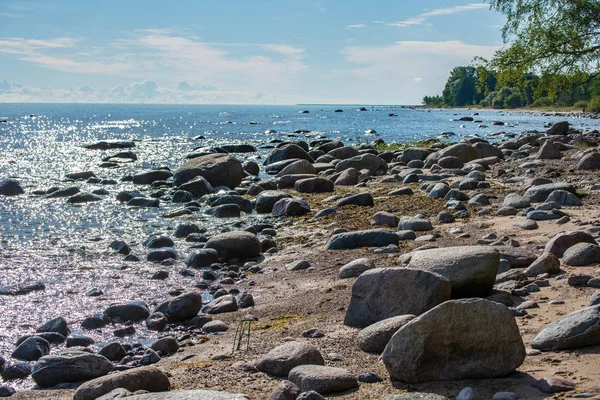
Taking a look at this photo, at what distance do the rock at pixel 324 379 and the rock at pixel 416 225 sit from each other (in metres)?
6.14

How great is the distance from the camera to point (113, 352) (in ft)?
20.6

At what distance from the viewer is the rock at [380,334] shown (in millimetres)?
5188

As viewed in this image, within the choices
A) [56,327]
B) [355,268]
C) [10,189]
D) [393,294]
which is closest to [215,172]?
[10,189]

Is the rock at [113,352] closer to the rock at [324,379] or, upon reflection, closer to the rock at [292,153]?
the rock at [324,379]

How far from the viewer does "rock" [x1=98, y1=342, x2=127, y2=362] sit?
6250 millimetres

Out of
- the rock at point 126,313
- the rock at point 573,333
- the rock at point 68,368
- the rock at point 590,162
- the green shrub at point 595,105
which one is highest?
the green shrub at point 595,105

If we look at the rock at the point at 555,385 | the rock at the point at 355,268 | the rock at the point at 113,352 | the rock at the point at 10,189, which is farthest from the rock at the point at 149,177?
the rock at the point at 555,385

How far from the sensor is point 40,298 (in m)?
8.29

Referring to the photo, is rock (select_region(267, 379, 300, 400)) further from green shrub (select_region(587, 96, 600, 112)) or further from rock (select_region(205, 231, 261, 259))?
green shrub (select_region(587, 96, 600, 112))

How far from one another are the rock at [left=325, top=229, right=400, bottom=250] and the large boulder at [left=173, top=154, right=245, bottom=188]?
31.9 feet

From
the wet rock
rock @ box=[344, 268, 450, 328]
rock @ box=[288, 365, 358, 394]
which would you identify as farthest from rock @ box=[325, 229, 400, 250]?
the wet rock

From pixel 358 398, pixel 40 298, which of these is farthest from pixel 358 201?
pixel 358 398

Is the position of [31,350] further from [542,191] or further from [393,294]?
[542,191]

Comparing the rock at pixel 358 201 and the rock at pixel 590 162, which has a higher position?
the rock at pixel 590 162
